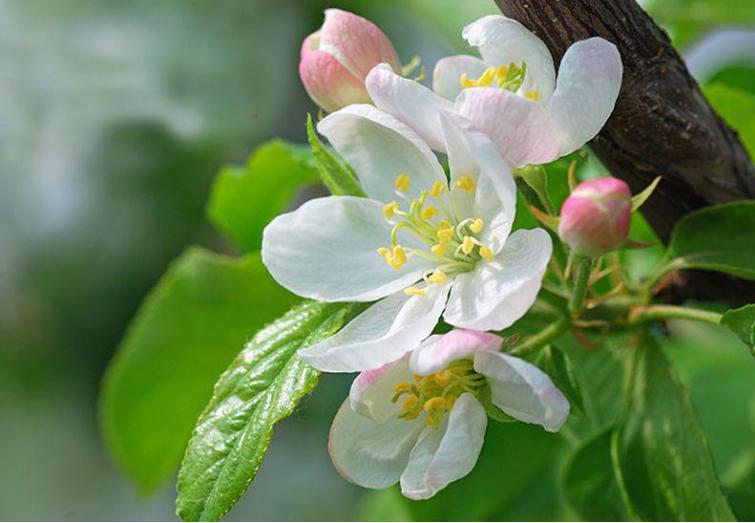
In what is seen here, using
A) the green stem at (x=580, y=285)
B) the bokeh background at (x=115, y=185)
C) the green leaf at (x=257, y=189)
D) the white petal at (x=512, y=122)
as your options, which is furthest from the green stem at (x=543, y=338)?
the bokeh background at (x=115, y=185)

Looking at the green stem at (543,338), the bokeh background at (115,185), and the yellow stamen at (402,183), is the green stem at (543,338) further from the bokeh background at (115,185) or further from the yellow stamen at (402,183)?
the bokeh background at (115,185)

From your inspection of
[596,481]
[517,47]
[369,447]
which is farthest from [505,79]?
[596,481]

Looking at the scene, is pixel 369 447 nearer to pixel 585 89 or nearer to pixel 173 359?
pixel 585 89

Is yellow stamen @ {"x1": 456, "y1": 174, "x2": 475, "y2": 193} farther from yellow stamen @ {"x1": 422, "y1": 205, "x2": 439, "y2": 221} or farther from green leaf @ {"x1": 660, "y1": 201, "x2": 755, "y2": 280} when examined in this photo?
green leaf @ {"x1": 660, "y1": 201, "x2": 755, "y2": 280}

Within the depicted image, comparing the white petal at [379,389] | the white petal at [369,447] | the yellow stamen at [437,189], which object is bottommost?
the white petal at [369,447]

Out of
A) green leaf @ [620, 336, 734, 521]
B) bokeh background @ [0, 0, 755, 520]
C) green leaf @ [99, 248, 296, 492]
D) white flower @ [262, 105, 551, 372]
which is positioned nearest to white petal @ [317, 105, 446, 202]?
white flower @ [262, 105, 551, 372]
